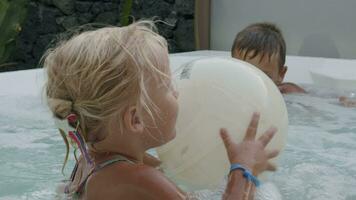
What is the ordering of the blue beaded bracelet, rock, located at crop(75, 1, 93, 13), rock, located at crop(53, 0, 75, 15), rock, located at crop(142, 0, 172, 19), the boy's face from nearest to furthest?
the blue beaded bracelet → the boy's face → rock, located at crop(53, 0, 75, 15) → rock, located at crop(75, 1, 93, 13) → rock, located at crop(142, 0, 172, 19)

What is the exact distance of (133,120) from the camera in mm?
1203

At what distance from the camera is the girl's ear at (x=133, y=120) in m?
1.18

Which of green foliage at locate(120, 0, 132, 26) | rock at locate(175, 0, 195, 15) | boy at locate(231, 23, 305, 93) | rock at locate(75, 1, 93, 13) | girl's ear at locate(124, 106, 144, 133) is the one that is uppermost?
girl's ear at locate(124, 106, 144, 133)

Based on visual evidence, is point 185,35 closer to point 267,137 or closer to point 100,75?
point 267,137

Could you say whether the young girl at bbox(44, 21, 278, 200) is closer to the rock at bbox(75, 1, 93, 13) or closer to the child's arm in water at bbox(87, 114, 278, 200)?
the child's arm in water at bbox(87, 114, 278, 200)

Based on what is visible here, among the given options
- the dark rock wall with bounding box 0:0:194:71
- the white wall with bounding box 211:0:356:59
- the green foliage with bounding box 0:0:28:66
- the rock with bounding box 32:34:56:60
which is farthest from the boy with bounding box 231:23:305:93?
the rock with bounding box 32:34:56:60

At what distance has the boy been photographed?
8.61ft

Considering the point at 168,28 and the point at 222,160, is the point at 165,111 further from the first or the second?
the point at 168,28

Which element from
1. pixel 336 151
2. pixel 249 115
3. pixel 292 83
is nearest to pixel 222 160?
pixel 249 115

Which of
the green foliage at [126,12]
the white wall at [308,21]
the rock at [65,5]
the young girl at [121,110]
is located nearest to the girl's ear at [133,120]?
the young girl at [121,110]

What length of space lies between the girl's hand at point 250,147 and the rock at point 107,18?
4676mm

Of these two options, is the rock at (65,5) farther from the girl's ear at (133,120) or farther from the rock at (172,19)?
the girl's ear at (133,120)

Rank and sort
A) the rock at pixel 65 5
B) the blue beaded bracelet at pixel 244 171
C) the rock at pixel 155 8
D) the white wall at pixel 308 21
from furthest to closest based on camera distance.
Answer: the rock at pixel 155 8
the rock at pixel 65 5
the white wall at pixel 308 21
the blue beaded bracelet at pixel 244 171

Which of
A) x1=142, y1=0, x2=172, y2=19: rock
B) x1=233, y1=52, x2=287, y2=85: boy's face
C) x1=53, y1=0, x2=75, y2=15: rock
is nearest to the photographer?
x1=233, y1=52, x2=287, y2=85: boy's face
